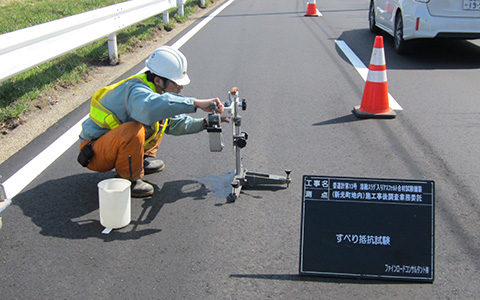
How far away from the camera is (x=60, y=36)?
7.77 metres

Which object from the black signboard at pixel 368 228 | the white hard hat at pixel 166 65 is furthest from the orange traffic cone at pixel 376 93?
the black signboard at pixel 368 228

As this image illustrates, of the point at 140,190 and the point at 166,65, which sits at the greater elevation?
the point at 166,65

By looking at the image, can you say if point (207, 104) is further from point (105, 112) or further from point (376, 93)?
point (376, 93)

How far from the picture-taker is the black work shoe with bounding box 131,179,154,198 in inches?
193

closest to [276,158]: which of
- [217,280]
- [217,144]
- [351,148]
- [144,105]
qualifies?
[351,148]

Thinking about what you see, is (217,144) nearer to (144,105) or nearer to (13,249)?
(144,105)

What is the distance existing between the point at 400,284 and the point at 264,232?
1.07 metres

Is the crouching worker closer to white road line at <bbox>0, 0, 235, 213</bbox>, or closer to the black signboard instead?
white road line at <bbox>0, 0, 235, 213</bbox>

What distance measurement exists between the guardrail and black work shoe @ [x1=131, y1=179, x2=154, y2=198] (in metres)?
2.18

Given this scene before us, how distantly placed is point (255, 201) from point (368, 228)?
1.39m

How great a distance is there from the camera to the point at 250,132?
259 inches

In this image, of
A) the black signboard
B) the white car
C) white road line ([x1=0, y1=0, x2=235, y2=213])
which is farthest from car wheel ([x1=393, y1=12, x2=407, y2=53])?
the black signboard

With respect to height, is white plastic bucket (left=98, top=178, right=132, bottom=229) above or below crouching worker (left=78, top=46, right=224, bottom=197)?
below

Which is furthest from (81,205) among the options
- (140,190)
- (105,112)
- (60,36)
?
(60,36)
